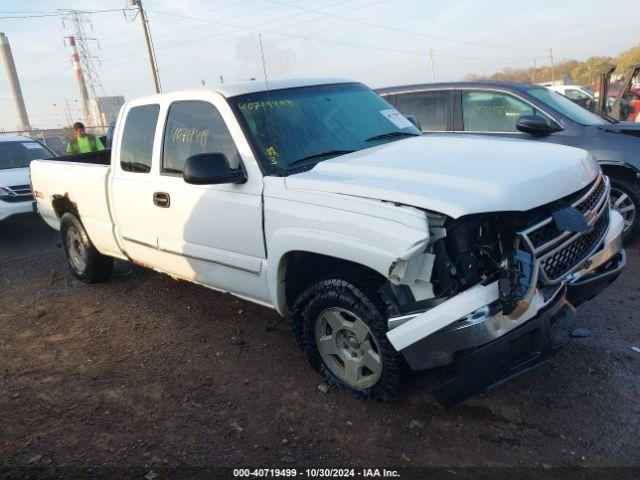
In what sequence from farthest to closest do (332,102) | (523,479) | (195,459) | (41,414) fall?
(332,102)
(41,414)
(195,459)
(523,479)

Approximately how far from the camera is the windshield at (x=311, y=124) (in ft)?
11.4

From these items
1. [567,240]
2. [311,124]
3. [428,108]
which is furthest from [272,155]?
[428,108]

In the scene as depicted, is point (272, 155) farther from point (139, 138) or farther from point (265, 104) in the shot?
point (139, 138)

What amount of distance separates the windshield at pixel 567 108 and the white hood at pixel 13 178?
7.40 meters

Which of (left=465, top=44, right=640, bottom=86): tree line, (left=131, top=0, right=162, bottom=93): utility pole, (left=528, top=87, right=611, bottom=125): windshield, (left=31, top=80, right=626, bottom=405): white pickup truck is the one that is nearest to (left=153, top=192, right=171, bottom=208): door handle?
(left=31, top=80, right=626, bottom=405): white pickup truck

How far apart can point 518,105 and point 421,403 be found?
4090 mm

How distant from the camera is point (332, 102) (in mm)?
4016

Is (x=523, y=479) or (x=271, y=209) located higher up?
(x=271, y=209)

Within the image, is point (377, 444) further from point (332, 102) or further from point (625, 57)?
point (625, 57)

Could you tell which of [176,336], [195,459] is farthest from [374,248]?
[176,336]

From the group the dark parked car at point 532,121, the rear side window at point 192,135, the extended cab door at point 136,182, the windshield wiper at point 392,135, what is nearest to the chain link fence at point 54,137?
the dark parked car at point 532,121

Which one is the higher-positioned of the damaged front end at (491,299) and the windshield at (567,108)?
the windshield at (567,108)

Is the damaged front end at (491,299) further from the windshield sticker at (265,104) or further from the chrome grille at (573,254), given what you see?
the windshield sticker at (265,104)

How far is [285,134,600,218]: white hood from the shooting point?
8.34 feet
